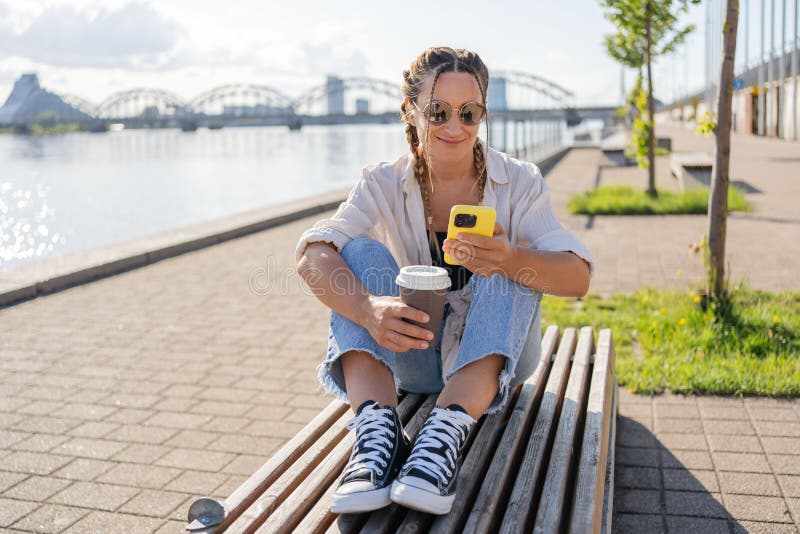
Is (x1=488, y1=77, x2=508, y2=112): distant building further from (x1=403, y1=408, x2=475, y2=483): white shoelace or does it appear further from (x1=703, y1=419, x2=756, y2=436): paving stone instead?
(x1=403, y1=408, x2=475, y2=483): white shoelace

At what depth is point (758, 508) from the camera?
243 cm

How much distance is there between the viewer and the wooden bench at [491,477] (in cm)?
165

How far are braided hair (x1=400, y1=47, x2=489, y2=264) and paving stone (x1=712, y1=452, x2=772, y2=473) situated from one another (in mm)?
1308

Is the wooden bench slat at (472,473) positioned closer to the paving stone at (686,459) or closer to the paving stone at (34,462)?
the paving stone at (686,459)

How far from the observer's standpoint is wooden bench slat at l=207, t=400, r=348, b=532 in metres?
1.71

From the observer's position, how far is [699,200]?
32.3ft

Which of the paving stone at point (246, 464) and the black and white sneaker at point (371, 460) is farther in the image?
the paving stone at point (246, 464)

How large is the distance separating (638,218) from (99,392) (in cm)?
732

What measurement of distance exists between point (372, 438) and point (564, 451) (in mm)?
511

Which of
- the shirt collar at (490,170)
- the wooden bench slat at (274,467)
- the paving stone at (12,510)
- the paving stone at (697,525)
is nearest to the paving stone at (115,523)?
the paving stone at (12,510)

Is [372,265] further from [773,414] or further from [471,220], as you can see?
[773,414]

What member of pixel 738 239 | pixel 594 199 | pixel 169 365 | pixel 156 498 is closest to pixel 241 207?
pixel 594 199

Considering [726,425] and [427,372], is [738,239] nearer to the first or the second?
[726,425]

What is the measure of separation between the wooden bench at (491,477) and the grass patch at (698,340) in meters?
1.19
